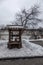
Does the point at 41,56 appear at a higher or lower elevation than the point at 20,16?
lower

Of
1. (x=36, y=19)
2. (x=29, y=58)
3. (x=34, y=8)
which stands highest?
(x=34, y=8)

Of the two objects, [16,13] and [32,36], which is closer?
[32,36]

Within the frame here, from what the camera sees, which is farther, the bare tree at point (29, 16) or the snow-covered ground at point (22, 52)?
the bare tree at point (29, 16)

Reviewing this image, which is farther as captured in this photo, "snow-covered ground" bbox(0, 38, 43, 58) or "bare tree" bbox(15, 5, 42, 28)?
"bare tree" bbox(15, 5, 42, 28)

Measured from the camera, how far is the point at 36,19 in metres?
20.7

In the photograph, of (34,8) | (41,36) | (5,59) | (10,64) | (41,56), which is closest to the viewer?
(10,64)

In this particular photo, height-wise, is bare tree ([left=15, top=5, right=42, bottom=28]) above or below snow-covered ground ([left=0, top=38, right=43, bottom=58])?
above

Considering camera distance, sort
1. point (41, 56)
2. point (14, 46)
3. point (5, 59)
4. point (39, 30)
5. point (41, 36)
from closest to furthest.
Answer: point (5, 59), point (41, 56), point (14, 46), point (39, 30), point (41, 36)

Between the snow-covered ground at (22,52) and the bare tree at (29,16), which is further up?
the bare tree at (29,16)

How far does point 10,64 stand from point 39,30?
1373 centimetres

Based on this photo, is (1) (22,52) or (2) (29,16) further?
(2) (29,16)

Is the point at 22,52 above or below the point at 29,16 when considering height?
below

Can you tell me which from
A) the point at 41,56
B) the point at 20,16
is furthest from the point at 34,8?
the point at 41,56

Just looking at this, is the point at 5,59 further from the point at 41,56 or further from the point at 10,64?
the point at 41,56
